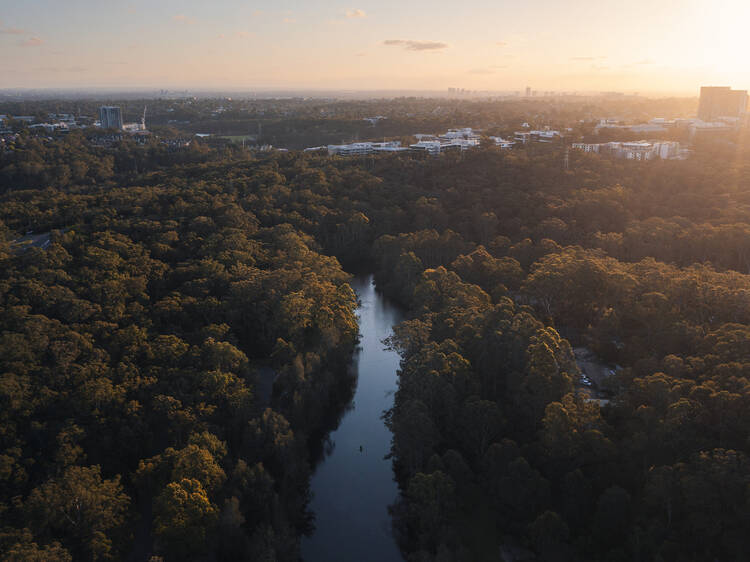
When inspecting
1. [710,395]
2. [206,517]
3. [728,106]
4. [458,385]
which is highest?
[728,106]

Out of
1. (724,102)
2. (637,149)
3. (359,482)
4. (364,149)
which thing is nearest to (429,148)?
(364,149)

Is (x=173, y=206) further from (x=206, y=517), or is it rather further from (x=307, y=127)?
(x=307, y=127)

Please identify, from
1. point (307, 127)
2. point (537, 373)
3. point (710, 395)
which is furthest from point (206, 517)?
point (307, 127)

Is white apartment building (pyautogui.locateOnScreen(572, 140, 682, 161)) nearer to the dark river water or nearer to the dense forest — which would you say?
the dense forest

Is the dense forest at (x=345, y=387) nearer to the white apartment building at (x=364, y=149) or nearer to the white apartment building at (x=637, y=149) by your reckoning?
the white apartment building at (x=637, y=149)

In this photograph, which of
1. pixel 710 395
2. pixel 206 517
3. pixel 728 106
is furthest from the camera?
pixel 728 106
